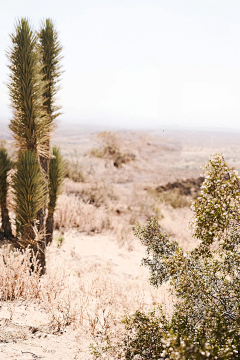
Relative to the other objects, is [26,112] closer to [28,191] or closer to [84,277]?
[28,191]

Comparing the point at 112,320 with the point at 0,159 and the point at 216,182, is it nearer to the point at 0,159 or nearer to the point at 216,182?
the point at 216,182

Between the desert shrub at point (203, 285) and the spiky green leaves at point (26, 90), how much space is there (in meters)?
2.29

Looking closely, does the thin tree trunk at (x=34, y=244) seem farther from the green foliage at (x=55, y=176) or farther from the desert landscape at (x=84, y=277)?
the green foliage at (x=55, y=176)

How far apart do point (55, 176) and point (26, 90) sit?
217 centimetres

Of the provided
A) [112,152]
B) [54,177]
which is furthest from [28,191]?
[112,152]

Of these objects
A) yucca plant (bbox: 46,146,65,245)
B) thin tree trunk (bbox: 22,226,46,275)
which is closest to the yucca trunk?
yucca plant (bbox: 46,146,65,245)

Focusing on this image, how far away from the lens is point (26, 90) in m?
3.85

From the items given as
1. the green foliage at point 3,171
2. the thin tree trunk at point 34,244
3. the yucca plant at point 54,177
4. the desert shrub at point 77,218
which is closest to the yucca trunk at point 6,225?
the green foliage at point 3,171

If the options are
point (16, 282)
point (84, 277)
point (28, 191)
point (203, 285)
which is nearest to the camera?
point (203, 285)

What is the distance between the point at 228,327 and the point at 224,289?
0.32 metres

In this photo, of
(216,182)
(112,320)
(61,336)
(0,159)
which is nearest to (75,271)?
(112,320)

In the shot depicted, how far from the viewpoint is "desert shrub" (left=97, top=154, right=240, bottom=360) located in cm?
197

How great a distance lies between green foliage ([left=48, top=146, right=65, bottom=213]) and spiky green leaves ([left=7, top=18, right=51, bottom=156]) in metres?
1.46

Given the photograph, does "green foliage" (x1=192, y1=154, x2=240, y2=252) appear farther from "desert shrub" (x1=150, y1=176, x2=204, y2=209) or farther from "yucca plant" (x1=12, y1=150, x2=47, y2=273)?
"desert shrub" (x1=150, y1=176, x2=204, y2=209)
